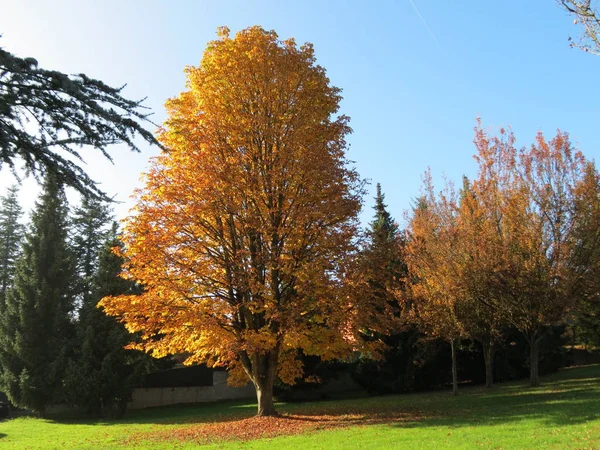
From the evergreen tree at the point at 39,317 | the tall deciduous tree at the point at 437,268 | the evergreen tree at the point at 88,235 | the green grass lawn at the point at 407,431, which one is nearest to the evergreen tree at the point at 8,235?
the evergreen tree at the point at 88,235

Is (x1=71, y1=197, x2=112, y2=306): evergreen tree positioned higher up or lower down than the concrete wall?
higher up

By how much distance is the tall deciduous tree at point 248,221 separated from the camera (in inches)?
530

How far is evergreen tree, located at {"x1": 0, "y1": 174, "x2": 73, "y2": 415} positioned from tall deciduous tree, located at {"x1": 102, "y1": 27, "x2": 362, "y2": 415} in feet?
42.9

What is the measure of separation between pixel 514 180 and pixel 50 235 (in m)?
24.8

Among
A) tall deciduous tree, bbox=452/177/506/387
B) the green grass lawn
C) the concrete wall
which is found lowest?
the concrete wall

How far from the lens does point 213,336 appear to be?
540 inches

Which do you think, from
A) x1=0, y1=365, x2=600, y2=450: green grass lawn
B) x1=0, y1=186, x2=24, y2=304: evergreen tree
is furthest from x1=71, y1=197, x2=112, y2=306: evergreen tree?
x1=0, y1=365, x2=600, y2=450: green grass lawn

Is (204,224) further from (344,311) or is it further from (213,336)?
(344,311)

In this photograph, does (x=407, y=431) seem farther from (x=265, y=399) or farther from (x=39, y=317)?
(x=39, y=317)

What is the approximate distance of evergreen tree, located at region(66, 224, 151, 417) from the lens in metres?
22.8

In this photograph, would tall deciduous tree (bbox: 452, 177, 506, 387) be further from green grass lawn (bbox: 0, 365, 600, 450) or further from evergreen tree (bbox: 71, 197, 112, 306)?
evergreen tree (bbox: 71, 197, 112, 306)

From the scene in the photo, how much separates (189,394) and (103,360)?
7343 millimetres

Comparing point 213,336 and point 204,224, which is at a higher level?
point 204,224

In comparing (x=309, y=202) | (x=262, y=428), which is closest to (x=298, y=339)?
(x=262, y=428)
